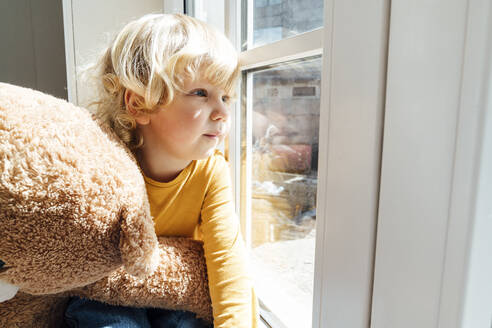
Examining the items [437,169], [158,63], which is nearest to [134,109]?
[158,63]

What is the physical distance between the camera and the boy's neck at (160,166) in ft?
2.24

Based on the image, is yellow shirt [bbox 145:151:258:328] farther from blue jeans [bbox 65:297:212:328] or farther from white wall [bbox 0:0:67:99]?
white wall [bbox 0:0:67:99]

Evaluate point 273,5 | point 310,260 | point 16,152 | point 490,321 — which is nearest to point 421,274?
point 490,321

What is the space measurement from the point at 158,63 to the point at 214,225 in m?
0.34

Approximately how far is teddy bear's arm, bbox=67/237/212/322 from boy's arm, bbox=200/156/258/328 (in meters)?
0.03

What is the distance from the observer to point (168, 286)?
56cm

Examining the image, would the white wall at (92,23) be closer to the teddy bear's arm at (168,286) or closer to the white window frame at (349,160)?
the teddy bear's arm at (168,286)

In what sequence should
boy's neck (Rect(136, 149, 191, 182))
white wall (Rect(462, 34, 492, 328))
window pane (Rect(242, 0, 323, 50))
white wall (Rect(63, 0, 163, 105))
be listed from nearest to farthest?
white wall (Rect(462, 34, 492, 328)), window pane (Rect(242, 0, 323, 50)), boy's neck (Rect(136, 149, 191, 182)), white wall (Rect(63, 0, 163, 105))

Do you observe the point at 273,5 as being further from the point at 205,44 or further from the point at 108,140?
A: the point at 108,140

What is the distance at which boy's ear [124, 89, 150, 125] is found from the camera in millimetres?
635

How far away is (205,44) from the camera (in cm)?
62

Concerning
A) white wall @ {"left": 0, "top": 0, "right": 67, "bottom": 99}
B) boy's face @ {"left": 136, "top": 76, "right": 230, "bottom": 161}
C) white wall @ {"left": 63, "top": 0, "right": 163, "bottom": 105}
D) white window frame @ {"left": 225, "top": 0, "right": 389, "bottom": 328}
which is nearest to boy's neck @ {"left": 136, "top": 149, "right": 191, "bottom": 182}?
boy's face @ {"left": 136, "top": 76, "right": 230, "bottom": 161}

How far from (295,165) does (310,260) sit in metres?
0.20

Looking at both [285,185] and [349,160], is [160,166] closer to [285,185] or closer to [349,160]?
[285,185]
